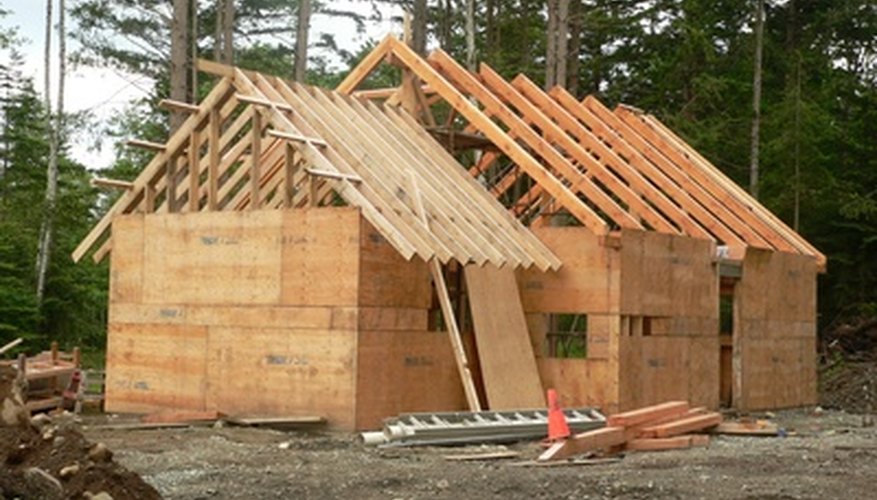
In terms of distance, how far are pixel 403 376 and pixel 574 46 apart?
13.3 meters

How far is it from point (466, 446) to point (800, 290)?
889 cm

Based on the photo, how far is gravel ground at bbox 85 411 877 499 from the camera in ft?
29.7

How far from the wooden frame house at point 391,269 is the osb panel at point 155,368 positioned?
3 cm

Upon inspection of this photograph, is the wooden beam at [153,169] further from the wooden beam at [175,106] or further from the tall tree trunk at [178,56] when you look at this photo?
the tall tree trunk at [178,56]

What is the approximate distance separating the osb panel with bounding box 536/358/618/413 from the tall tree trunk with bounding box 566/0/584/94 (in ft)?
32.3

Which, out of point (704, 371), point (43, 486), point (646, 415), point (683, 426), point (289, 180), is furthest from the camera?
point (704, 371)

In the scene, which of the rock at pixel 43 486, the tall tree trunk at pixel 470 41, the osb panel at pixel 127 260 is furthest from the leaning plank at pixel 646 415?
the tall tree trunk at pixel 470 41

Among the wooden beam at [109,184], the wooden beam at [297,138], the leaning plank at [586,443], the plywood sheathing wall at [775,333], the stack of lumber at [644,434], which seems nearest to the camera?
the leaning plank at [586,443]

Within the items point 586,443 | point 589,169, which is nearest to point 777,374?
point 589,169

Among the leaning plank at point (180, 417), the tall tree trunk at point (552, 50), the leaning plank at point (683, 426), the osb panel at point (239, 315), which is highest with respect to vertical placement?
Result: the tall tree trunk at point (552, 50)

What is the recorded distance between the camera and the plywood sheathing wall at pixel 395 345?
1377cm

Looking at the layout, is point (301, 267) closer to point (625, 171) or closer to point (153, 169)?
point (153, 169)

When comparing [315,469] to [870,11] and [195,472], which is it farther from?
[870,11]

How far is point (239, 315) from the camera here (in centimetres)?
1470
